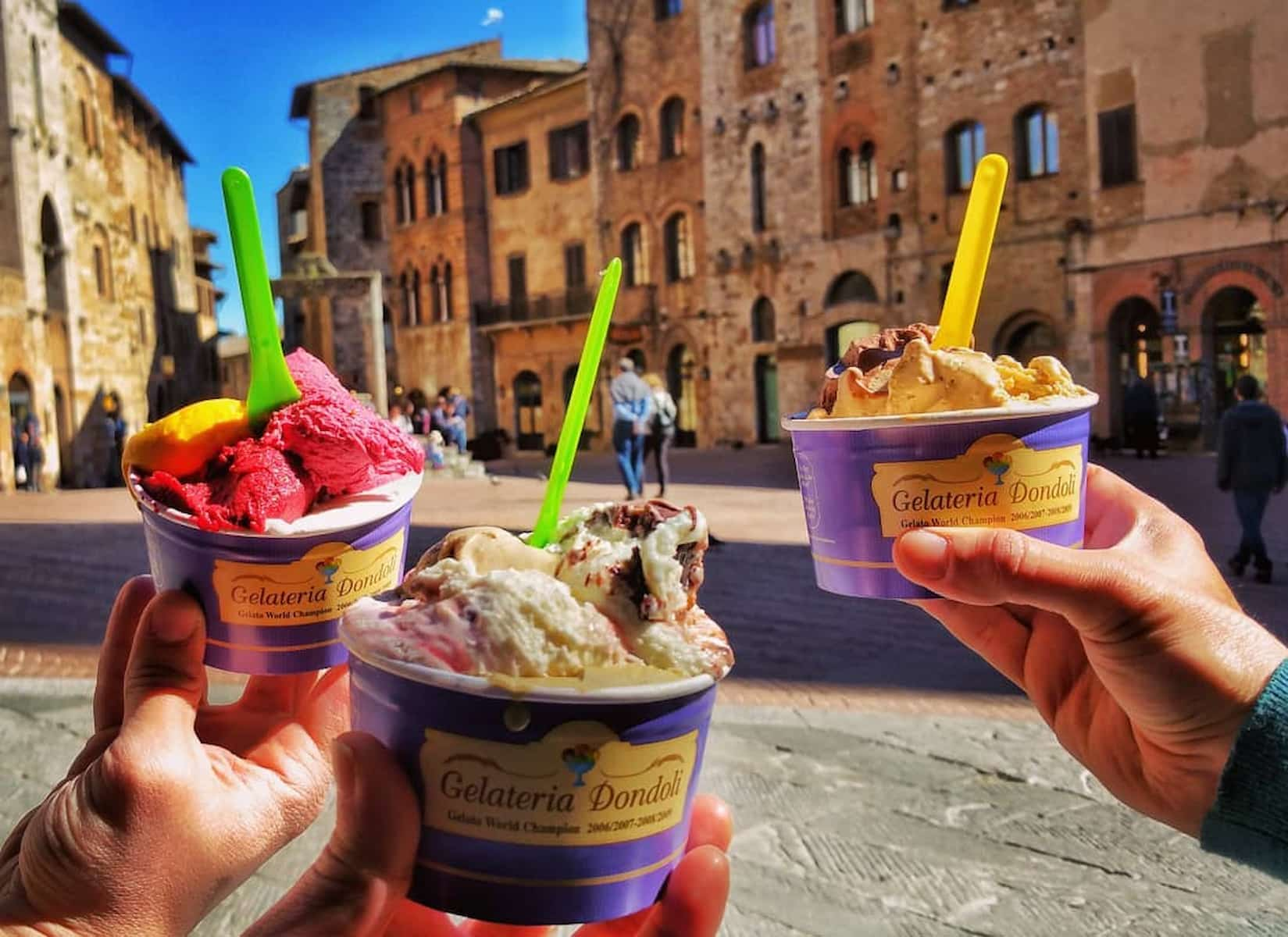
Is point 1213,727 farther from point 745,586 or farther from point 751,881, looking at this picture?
point 745,586

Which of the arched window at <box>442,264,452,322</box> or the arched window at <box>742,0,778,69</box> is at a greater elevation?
the arched window at <box>742,0,778,69</box>

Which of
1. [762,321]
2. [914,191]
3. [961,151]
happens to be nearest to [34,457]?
[762,321]

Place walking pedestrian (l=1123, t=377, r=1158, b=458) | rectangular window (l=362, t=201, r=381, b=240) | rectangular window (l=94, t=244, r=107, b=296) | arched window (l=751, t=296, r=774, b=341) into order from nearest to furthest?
walking pedestrian (l=1123, t=377, r=1158, b=458)
arched window (l=751, t=296, r=774, b=341)
rectangular window (l=94, t=244, r=107, b=296)
rectangular window (l=362, t=201, r=381, b=240)

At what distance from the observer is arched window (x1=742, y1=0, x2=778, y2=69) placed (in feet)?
84.3

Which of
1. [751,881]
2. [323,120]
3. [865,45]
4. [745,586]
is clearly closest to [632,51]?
[865,45]

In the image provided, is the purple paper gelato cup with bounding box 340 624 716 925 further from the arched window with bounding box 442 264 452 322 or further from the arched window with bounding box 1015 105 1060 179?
the arched window with bounding box 442 264 452 322

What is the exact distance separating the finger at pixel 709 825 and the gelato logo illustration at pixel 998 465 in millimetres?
838

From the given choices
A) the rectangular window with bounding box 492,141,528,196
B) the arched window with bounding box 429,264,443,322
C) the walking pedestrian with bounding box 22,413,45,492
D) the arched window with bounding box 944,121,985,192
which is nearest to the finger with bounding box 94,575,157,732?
the arched window with bounding box 944,121,985,192

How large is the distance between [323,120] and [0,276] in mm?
15907

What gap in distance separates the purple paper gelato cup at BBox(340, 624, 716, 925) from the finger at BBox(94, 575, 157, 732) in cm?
81

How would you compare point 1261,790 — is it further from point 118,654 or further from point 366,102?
point 366,102

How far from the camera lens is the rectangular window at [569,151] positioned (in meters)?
30.8

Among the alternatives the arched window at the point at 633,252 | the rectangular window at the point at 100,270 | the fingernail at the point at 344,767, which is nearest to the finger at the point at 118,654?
the fingernail at the point at 344,767

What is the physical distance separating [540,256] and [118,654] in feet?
102
